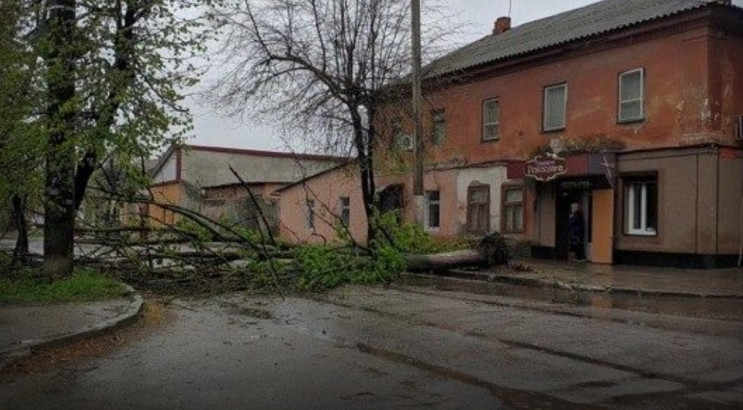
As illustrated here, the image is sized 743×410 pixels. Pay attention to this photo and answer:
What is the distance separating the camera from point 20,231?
14906mm

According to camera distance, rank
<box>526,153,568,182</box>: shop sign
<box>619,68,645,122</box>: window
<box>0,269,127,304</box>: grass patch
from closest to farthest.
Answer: <box>0,269,127,304</box>: grass patch → <box>619,68,645,122</box>: window → <box>526,153,568,182</box>: shop sign

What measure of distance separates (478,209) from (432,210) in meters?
2.80

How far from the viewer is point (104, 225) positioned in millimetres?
15945

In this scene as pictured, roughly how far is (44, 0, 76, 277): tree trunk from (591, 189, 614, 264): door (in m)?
13.8

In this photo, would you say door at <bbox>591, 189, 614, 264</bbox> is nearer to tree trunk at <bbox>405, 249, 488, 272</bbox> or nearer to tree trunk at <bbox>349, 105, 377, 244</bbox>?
tree trunk at <bbox>405, 249, 488, 272</bbox>

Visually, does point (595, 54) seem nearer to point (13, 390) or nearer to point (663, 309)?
point (663, 309)

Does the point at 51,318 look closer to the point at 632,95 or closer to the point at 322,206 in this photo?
the point at 632,95

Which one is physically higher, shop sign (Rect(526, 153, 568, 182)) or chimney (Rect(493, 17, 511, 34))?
chimney (Rect(493, 17, 511, 34))

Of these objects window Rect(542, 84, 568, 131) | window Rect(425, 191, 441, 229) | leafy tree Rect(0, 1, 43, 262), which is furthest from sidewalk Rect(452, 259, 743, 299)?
leafy tree Rect(0, 1, 43, 262)

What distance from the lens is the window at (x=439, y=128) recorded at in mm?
26703

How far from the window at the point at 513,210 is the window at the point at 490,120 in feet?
6.86

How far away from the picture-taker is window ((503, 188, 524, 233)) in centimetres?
2331

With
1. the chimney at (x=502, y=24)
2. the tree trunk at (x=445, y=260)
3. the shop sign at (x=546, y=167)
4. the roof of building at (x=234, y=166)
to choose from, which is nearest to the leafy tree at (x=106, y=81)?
the tree trunk at (x=445, y=260)

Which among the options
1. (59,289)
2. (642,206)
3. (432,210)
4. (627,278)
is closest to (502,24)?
(432,210)
